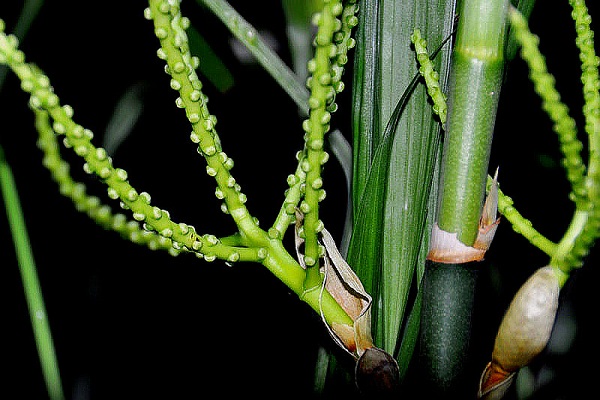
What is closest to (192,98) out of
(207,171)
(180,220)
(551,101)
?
(207,171)

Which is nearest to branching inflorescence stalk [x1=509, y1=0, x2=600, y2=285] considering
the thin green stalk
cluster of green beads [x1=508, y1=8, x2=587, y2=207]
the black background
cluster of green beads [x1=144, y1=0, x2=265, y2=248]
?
cluster of green beads [x1=508, y1=8, x2=587, y2=207]

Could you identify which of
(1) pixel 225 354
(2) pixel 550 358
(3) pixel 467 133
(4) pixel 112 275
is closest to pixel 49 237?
(4) pixel 112 275

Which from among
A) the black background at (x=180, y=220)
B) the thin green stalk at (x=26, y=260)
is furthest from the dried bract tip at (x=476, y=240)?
the black background at (x=180, y=220)

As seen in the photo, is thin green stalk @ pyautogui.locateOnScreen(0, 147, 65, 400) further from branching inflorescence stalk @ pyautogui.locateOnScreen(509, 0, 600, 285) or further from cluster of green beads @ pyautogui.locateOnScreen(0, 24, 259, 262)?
branching inflorescence stalk @ pyautogui.locateOnScreen(509, 0, 600, 285)

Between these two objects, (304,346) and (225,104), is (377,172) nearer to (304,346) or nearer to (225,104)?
(225,104)

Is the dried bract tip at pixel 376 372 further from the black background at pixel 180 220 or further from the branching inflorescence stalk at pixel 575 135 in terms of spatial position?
the black background at pixel 180 220
